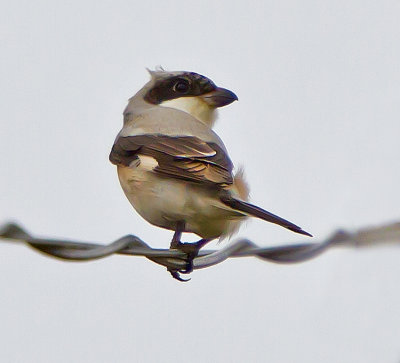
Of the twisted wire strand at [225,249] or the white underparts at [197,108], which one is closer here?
the twisted wire strand at [225,249]

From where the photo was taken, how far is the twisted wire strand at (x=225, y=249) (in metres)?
1.94

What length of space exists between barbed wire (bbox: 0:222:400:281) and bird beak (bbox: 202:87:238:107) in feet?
8.22

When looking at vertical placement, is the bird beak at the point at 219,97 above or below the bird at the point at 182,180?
above

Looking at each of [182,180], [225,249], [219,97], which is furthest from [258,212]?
[219,97]

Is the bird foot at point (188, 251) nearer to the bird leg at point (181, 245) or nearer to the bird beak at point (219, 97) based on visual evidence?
the bird leg at point (181, 245)

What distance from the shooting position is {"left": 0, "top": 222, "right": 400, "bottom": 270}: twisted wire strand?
194 centimetres

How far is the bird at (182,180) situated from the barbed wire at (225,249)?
2.25 feet

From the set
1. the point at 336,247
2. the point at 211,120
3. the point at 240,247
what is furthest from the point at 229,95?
the point at 336,247

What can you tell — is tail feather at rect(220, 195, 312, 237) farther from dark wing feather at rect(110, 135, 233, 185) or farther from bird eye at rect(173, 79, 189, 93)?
bird eye at rect(173, 79, 189, 93)

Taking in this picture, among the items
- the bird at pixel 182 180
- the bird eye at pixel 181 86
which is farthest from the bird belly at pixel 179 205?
the bird eye at pixel 181 86

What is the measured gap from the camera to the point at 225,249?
2.92 meters

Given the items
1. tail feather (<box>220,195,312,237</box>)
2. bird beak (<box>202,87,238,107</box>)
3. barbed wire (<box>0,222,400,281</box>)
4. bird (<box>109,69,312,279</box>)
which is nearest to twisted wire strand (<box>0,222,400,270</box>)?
barbed wire (<box>0,222,400,281</box>)

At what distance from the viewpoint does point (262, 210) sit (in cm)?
364

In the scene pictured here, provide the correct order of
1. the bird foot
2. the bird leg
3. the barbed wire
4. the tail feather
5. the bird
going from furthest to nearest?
the bird, the bird leg, the bird foot, the tail feather, the barbed wire
